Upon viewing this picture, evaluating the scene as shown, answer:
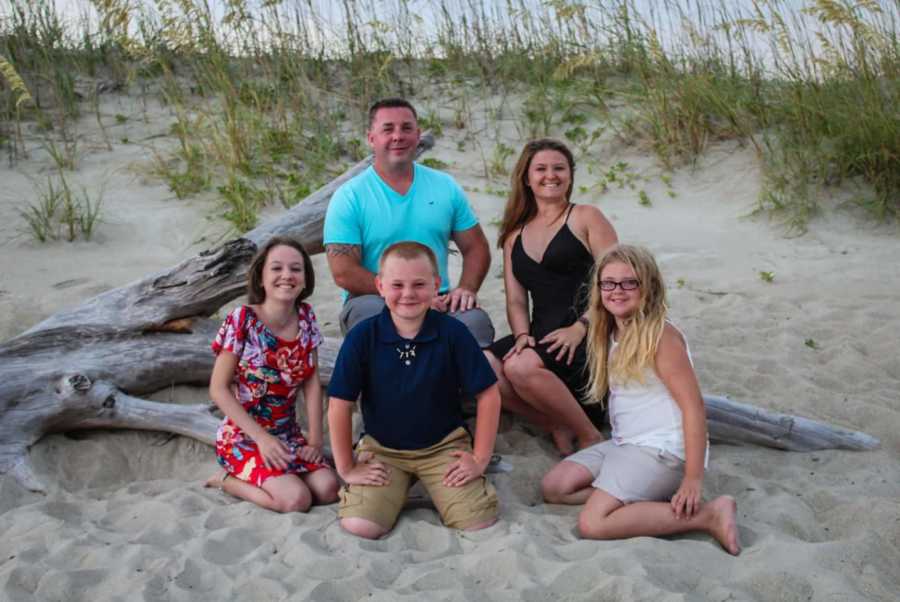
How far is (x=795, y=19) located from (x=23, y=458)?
6.76 m

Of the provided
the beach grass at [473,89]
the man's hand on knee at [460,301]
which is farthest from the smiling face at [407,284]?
the beach grass at [473,89]

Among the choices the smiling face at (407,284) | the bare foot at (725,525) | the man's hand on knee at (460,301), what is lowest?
the bare foot at (725,525)

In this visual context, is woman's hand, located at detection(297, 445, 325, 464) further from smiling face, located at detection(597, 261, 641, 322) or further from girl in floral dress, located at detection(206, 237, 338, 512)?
smiling face, located at detection(597, 261, 641, 322)

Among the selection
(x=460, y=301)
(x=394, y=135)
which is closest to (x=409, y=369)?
(x=460, y=301)

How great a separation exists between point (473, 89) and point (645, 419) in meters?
6.21

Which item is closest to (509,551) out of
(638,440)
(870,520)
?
(638,440)

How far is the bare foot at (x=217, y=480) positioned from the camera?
3.55 m

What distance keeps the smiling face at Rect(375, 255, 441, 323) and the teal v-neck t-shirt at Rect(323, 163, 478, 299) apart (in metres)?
0.95

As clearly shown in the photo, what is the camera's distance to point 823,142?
720 cm

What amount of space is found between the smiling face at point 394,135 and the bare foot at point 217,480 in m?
1.57

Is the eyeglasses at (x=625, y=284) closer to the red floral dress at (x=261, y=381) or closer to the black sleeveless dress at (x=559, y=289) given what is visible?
the black sleeveless dress at (x=559, y=289)

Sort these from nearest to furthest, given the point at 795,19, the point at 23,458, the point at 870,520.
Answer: the point at 870,520
the point at 23,458
the point at 795,19

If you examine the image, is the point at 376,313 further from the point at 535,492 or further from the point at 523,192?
the point at 535,492

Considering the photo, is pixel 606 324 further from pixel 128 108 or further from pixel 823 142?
pixel 128 108
